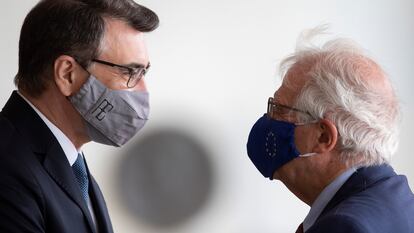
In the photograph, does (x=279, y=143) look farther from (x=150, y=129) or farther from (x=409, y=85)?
(x=409, y=85)

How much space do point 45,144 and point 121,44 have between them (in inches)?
12.3

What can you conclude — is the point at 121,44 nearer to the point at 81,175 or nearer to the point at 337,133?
the point at 81,175

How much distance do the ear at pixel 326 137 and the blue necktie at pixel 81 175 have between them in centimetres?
61

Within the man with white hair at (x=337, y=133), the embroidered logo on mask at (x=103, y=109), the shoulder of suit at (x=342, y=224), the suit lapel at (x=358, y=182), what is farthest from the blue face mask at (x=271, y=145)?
the embroidered logo on mask at (x=103, y=109)

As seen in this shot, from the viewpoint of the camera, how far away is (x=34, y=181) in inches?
49.5

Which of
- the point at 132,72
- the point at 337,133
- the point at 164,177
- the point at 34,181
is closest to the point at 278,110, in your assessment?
the point at 337,133

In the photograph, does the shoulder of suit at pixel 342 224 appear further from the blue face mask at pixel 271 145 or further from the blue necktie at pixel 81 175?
the blue necktie at pixel 81 175

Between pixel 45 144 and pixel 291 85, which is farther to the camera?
pixel 291 85

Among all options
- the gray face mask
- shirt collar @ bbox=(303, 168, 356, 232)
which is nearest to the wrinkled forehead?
shirt collar @ bbox=(303, 168, 356, 232)

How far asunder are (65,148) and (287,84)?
60 cm

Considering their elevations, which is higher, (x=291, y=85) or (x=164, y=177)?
(x=291, y=85)

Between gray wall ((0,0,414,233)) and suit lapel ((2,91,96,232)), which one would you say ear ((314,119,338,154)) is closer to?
suit lapel ((2,91,96,232))

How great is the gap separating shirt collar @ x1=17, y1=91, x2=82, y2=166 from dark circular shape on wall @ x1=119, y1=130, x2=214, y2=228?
656 millimetres

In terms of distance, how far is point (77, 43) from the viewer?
4.50 ft
